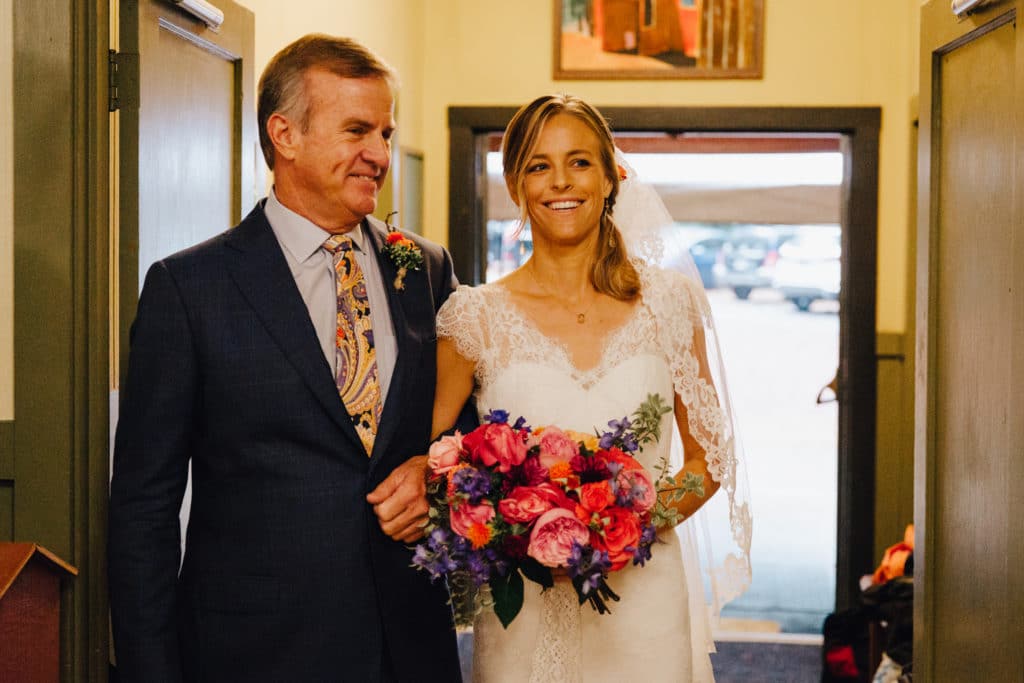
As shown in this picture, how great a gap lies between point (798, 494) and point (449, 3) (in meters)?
4.18

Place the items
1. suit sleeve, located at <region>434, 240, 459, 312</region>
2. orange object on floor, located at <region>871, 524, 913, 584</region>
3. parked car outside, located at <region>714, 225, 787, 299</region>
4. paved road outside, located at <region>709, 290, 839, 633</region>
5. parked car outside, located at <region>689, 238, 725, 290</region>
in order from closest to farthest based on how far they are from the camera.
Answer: suit sleeve, located at <region>434, 240, 459, 312</region>
orange object on floor, located at <region>871, 524, 913, 584</region>
paved road outside, located at <region>709, 290, 839, 633</region>
parked car outside, located at <region>714, 225, 787, 299</region>
parked car outside, located at <region>689, 238, 725, 290</region>

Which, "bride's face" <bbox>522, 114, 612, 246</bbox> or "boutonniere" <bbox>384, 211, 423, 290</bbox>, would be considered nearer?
"boutonniere" <bbox>384, 211, 423, 290</bbox>

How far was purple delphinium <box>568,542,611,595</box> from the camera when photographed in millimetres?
1971

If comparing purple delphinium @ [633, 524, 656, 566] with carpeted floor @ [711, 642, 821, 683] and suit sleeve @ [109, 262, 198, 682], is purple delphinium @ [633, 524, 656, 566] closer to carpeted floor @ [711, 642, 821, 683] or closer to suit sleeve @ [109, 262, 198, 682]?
suit sleeve @ [109, 262, 198, 682]

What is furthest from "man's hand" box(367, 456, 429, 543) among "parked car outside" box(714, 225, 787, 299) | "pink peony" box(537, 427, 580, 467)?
"parked car outside" box(714, 225, 787, 299)

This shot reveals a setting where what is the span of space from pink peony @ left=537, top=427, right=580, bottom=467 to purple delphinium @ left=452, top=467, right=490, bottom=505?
120 millimetres

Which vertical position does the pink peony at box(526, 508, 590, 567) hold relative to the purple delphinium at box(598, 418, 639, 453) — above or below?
below

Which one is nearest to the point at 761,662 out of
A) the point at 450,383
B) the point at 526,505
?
the point at 450,383

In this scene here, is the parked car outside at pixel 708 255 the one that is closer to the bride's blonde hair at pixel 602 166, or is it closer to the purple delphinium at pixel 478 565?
the bride's blonde hair at pixel 602 166

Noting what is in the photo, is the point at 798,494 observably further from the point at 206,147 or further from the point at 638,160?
the point at 206,147

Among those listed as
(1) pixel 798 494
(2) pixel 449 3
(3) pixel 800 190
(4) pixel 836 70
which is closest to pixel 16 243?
(2) pixel 449 3

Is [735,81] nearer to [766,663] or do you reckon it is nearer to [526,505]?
[766,663]

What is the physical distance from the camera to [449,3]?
18.9ft

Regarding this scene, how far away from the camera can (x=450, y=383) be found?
2480 mm
